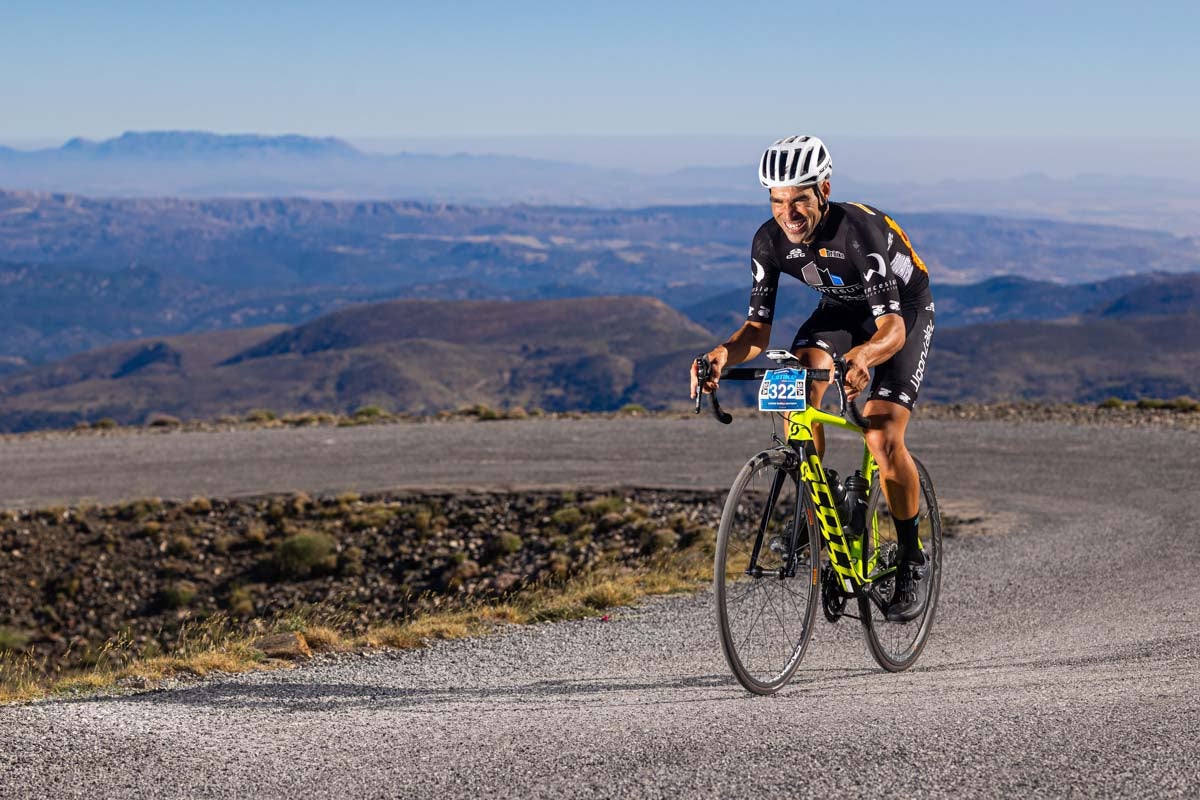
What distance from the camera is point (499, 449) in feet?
78.6

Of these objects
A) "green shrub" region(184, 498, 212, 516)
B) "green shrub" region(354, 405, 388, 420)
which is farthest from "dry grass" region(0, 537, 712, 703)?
"green shrub" region(354, 405, 388, 420)

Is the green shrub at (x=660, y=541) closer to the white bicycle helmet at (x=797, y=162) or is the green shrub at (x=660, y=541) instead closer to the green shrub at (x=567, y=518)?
the green shrub at (x=567, y=518)

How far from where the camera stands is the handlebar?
5795 mm

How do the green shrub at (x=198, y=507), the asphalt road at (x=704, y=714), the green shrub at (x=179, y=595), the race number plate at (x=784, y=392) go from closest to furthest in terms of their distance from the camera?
the asphalt road at (x=704, y=714), the race number plate at (x=784, y=392), the green shrub at (x=179, y=595), the green shrub at (x=198, y=507)

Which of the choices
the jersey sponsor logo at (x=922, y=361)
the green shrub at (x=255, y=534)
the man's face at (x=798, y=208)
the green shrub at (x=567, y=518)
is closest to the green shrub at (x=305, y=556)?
the green shrub at (x=255, y=534)

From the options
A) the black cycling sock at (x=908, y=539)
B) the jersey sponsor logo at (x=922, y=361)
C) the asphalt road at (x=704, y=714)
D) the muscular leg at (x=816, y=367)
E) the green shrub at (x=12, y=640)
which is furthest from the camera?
the green shrub at (x=12, y=640)

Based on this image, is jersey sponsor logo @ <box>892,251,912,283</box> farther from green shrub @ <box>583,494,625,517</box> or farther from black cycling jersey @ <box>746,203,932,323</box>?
green shrub @ <box>583,494,625,517</box>

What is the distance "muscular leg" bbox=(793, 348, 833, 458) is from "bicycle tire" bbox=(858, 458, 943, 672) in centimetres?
60

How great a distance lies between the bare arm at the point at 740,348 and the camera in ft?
20.7

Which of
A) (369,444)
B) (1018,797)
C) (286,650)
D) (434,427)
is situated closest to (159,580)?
(369,444)

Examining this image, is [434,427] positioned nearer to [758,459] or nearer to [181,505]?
[181,505]

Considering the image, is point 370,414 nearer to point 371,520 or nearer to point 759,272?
point 371,520

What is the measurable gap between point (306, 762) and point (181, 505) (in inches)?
652

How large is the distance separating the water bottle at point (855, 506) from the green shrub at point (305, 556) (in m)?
13.3
